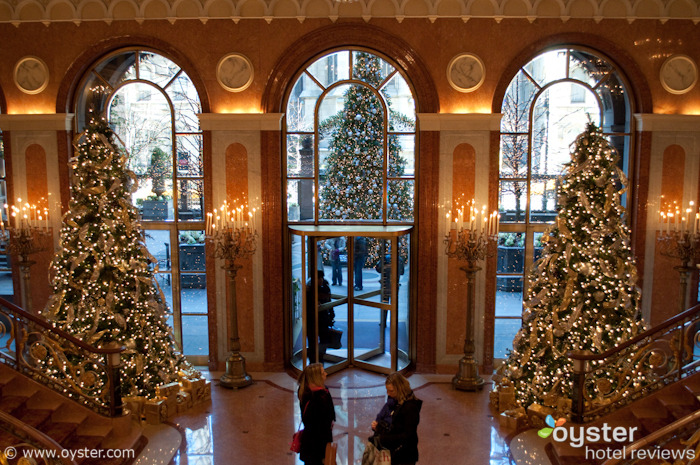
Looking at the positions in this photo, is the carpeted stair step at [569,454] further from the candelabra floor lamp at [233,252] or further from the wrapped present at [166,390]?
the wrapped present at [166,390]

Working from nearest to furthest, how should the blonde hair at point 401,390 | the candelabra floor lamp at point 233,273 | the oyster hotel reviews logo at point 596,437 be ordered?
the blonde hair at point 401,390 < the oyster hotel reviews logo at point 596,437 < the candelabra floor lamp at point 233,273

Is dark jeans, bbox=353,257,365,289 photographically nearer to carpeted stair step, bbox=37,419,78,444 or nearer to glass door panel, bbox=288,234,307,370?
glass door panel, bbox=288,234,307,370

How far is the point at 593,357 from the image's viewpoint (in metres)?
6.34

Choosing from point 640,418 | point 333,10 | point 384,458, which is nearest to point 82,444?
point 384,458

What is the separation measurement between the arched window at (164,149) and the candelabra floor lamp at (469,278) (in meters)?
4.11

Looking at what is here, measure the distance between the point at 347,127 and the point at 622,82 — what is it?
4364 millimetres

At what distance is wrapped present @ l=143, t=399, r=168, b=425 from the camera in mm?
7344

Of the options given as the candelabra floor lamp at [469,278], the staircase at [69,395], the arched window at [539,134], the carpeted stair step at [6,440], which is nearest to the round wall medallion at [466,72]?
the arched window at [539,134]

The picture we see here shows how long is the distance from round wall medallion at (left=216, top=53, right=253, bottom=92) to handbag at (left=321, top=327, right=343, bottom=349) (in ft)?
13.4

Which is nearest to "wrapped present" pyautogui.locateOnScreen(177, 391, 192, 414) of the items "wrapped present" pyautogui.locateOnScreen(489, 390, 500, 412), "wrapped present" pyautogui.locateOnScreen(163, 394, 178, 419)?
"wrapped present" pyautogui.locateOnScreen(163, 394, 178, 419)

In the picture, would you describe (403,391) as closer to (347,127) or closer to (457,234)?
(457,234)

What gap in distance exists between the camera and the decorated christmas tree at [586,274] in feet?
22.6

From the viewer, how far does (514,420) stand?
7.12 m

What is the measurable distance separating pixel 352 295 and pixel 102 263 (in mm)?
3711
